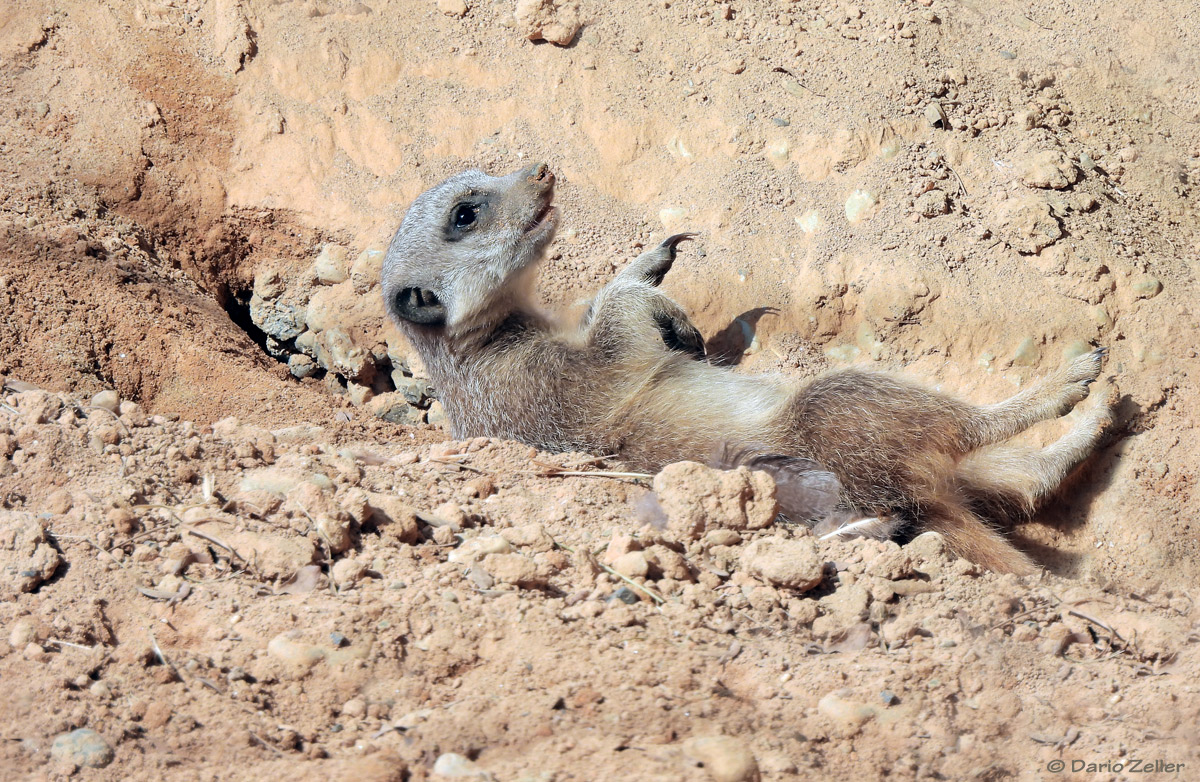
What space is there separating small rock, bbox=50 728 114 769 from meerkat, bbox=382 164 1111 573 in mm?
2436

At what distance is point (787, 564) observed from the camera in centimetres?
270

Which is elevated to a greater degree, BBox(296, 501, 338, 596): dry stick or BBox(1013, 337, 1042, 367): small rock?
BBox(1013, 337, 1042, 367): small rock

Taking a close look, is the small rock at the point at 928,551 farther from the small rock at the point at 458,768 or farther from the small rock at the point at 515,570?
the small rock at the point at 458,768

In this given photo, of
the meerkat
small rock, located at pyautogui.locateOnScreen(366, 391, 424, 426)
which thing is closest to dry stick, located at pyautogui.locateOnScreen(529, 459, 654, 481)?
the meerkat

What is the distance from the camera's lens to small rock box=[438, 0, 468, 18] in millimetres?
6020

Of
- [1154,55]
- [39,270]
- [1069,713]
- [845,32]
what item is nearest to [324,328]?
[39,270]

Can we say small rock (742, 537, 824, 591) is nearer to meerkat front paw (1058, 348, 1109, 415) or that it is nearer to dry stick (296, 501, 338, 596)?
dry stick (296, 501, 338, 596)

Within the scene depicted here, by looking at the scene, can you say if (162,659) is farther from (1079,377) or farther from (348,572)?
(1079,377)

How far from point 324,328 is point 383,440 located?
1.17 m

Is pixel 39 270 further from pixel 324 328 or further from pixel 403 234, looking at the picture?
pixel 403 234

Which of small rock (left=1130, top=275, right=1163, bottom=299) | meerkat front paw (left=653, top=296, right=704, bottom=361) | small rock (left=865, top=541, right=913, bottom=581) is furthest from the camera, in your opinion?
meerkat front paw (left=653, top=296, right=704, bottom=361)

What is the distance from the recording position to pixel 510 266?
15.6 ft

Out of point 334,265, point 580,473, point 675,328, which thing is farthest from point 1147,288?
point 334,265

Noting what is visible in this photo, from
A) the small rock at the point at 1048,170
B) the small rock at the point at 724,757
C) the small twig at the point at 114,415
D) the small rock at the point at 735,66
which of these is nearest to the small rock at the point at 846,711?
the small rock at the point at 724,757
